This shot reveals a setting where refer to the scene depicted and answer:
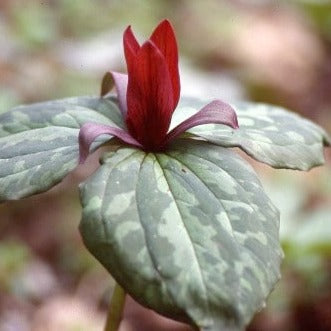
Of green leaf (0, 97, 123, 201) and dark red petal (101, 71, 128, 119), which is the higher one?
dark red petal (101, 71, 128, 119)

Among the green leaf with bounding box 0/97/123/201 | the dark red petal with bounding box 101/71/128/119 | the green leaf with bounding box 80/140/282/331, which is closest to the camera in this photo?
the green leaf with bounding box 80/140/282/331

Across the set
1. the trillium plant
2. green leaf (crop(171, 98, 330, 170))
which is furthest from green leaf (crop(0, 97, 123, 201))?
green leaf (crop(171, 98, 330, 170))

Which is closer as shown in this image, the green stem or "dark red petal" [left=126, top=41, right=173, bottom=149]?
"dark red petal" [left=126, top=41, right=173, bottom=149]

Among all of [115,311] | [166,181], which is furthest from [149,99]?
[115,311]

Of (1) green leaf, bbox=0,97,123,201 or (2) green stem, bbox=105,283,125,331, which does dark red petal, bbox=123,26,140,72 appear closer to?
(1) green leaf, bbox=0,97,123,201

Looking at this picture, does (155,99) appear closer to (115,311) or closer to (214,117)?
(214,117)

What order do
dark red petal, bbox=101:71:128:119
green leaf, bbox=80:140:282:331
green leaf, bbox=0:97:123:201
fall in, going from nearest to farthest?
green leaf, bbox=80:140:282:331
green leaf, bbox=0:97:123:201
dark red petal, bbox=101:71:128:119

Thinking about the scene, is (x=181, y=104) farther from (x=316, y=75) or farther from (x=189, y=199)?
(x=316, y=75)

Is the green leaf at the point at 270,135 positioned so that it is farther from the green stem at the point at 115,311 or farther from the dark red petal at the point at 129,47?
the green stem at the point at 115,311
